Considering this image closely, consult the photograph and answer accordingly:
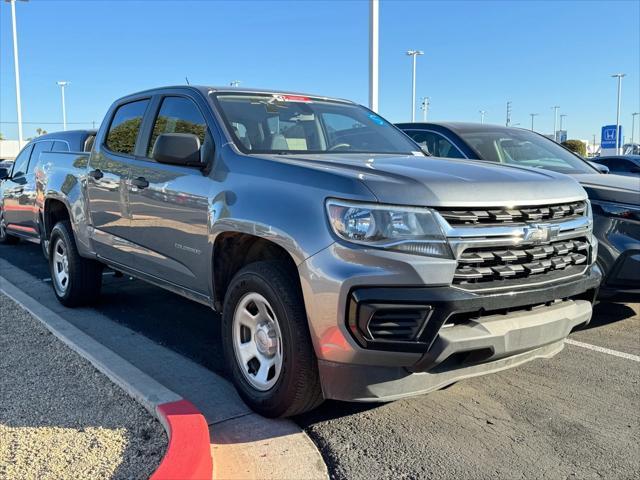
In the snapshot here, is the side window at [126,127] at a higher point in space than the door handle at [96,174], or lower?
higher

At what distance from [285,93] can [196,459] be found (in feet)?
10.1

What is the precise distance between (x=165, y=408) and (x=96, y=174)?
2835mm

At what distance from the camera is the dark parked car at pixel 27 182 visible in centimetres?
864

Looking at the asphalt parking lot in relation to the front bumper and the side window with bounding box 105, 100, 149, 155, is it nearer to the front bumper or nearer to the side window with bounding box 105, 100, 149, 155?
the front bumper

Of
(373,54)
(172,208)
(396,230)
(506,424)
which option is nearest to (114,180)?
(172,208)

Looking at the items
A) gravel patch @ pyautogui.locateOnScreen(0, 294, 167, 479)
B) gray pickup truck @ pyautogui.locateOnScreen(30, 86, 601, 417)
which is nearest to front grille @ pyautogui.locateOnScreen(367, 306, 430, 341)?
gray pickup truck @ pyautogui.locateOnScreen(30, 86, 601, 417)

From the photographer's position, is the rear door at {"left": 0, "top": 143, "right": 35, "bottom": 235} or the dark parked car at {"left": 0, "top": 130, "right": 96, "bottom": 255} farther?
the rear door at {"left": 0, "top": 143, "right": 35, "bottom": 235}

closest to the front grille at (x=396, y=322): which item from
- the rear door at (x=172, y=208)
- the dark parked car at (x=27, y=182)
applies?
the rear door at (x=172, y=208)

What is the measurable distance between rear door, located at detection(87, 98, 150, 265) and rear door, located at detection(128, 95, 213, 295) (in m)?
0.19

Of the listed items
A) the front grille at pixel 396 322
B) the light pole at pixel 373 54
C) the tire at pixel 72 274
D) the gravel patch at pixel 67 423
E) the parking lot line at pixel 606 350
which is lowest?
the parking lot line at pixel 606 350

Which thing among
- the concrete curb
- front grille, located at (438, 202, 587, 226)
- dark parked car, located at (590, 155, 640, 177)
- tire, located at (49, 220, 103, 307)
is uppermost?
dark parked car, located at (590, 155, 640, 177)

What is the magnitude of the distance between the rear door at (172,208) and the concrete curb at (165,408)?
0.69 meters

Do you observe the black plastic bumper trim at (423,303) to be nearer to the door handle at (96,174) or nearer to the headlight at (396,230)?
the headlight at (396,230)

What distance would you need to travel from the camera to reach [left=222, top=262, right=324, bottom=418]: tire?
3182 millimetres
